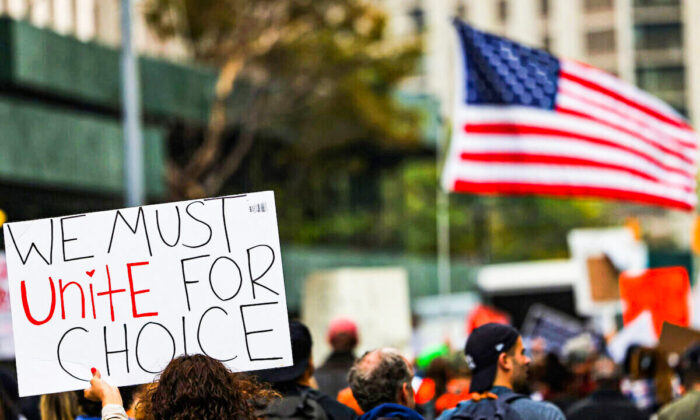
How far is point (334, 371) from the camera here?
9.28m

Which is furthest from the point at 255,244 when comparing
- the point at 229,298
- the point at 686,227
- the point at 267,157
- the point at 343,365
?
the point at 686,227

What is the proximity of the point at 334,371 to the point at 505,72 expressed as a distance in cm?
327

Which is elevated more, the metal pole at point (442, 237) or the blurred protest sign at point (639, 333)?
the metal pole at point (442, 237)

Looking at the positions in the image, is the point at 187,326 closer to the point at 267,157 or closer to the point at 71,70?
the point at 71,70

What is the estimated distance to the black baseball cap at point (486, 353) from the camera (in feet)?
19.2

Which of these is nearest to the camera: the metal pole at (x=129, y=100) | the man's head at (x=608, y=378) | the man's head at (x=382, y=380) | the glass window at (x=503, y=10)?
the man's head at (x=382, y=380)

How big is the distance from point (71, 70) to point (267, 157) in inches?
530

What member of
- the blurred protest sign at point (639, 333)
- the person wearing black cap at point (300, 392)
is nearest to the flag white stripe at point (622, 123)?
the blurred protest sign at point (639, 333)

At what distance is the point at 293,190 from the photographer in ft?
139

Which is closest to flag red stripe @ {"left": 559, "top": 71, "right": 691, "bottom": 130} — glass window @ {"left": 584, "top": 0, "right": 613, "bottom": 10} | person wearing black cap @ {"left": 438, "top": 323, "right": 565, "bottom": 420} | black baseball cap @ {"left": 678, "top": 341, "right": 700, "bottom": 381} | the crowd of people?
the crowd of people

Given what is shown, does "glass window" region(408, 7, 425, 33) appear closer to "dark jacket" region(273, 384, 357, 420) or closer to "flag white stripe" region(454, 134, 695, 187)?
"flag white stripe" region(454, 134, 695, 187)

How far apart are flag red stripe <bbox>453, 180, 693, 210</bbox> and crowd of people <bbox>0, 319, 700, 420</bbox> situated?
6.97 feet

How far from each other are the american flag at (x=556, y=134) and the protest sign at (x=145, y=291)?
6.20m

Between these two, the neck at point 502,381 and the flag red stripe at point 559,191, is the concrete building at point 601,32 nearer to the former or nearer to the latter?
the flag red stripe at point 559,191
